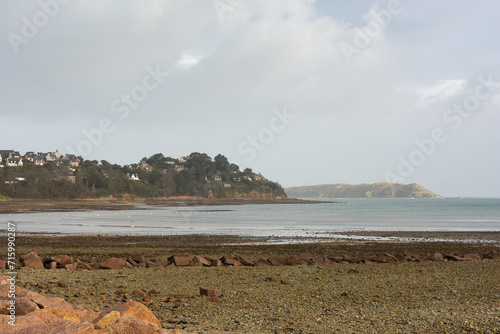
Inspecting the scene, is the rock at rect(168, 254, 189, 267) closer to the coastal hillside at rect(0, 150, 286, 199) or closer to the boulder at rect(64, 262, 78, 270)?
the boulder at rect(64, 262, 78, 270)

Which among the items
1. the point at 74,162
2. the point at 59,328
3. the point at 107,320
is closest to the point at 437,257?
the point at 107,320

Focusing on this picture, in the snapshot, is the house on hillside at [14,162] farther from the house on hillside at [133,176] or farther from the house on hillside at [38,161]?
the house on hillside at [133,176]

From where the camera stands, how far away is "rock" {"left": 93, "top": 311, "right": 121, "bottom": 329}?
5.80 meters

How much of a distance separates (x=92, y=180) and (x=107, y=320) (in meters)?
143

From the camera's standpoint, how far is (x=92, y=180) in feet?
462

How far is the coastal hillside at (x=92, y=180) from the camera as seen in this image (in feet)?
402

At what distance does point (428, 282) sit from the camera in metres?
12.5

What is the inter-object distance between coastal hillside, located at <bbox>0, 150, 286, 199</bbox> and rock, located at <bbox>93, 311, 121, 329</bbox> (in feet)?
398

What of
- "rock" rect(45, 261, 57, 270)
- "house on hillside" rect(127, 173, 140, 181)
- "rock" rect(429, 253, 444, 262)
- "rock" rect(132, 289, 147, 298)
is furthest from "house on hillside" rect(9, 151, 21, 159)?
"rock" rect(132, 289, 147, 298)

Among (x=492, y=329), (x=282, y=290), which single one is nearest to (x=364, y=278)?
(x=282, y=290)

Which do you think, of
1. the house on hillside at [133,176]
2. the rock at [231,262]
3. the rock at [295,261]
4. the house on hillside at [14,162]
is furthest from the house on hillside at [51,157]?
the rock at [295,261]

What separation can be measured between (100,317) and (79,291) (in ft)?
16.1

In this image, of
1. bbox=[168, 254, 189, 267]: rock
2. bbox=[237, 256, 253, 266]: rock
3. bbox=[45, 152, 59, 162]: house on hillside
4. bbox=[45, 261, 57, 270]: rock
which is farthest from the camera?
bbox=[45, 152, 59, 162]: house on hillside

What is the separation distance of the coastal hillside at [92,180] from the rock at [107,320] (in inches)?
4776
